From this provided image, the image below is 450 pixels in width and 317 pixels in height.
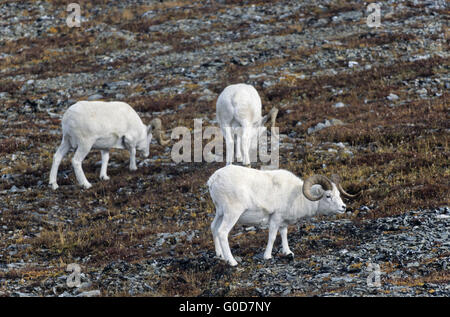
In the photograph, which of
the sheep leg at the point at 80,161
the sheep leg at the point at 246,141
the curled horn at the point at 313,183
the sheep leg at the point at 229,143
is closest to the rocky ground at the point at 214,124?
the sheep leg at the point at 80,161

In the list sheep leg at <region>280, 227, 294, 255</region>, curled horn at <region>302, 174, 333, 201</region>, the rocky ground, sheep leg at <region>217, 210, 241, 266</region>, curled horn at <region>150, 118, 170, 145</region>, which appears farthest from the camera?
curled horn at <region>150, 118, 170, 145</region>

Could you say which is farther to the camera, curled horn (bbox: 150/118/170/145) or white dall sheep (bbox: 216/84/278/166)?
curled horn (bbox: 150/118/170/145)

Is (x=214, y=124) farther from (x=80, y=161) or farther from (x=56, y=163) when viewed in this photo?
(x=56, y=163)

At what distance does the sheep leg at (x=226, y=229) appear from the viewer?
11.0m

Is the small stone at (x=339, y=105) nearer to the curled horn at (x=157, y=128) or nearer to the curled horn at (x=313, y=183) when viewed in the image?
the curled horn at (x=157, y=128)

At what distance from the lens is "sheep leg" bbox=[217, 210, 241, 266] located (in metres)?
11.0

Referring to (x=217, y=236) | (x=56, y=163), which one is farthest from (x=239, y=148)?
(x=217, y=236)

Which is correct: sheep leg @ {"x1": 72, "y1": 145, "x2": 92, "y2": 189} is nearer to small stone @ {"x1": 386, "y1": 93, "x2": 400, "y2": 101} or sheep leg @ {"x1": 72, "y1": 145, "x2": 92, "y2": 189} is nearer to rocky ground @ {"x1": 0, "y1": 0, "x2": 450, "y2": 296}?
rocky ground @ {"x1": 0, "y1": 0, "x2": 450, "y2": 296}

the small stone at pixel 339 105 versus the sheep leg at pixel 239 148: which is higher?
the small stone at pixel 339 105

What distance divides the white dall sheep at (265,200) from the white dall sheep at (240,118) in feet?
18.7

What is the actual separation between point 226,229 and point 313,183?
1.90 m

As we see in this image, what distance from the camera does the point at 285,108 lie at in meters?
25.7

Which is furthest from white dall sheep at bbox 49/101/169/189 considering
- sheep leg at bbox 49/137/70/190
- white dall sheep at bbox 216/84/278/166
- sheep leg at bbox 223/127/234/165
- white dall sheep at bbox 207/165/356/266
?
white dall sheep at bbox 207/165/356/266

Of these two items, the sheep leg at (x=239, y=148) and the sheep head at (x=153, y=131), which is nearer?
the sheep leg at (x=239, y=148)
